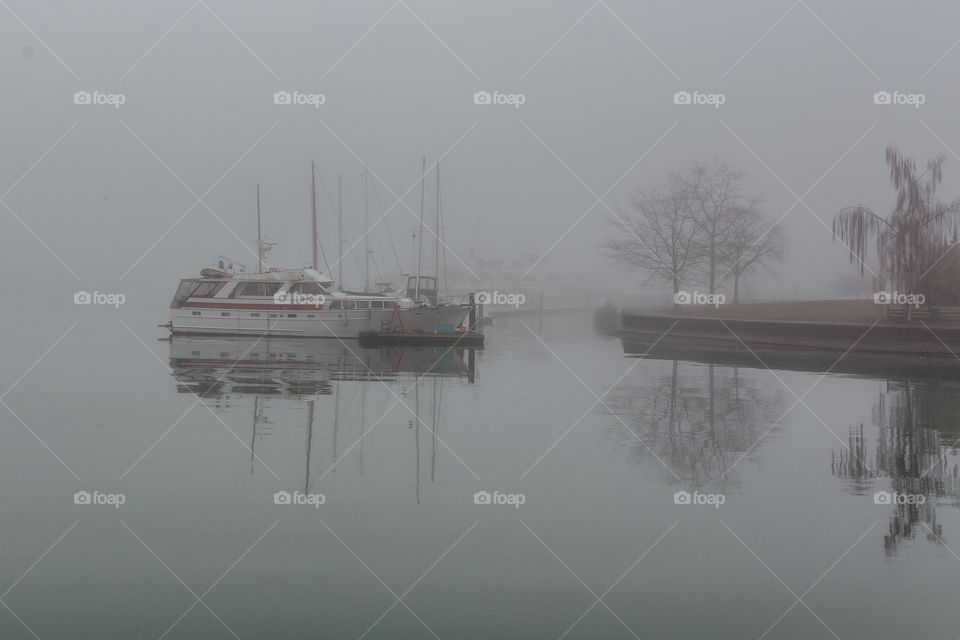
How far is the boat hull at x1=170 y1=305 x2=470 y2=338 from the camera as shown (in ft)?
156

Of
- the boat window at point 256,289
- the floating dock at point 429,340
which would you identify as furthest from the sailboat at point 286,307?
the floating dock at point 429,340

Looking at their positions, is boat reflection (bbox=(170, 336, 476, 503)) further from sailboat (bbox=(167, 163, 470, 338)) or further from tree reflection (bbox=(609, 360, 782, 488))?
sailboat (bbox=(167, 163, 470, 338))

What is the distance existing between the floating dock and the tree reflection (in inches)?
687

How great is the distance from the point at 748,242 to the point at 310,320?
2764 centimetres

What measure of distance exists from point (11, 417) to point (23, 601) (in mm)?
11216

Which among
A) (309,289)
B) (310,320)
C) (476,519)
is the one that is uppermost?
(309,289)

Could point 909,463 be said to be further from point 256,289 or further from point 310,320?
point 256,289

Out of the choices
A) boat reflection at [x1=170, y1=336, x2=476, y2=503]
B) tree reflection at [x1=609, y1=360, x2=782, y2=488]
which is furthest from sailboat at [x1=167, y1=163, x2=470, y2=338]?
tree reflection at [x1=609, y1=360, x2=782, y2=488]

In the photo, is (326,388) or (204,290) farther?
(204,290)

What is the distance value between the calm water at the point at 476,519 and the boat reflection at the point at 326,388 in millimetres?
128

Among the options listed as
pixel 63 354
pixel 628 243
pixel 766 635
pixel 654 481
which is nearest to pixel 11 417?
pixel 654 481

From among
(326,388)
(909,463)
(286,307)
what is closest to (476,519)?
(909,463)

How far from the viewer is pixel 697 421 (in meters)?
16.4

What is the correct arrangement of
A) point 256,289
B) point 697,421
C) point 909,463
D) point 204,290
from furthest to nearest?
point 204,290, point 256,289, point 697,421, point 909,463
